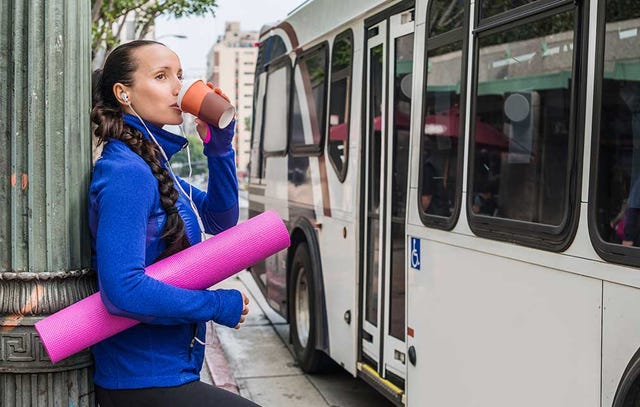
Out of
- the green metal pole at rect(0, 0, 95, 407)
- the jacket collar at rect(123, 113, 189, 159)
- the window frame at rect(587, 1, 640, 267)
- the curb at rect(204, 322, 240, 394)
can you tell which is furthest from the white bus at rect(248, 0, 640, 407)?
the green metal pole at rect(0, 0, 95, 407)

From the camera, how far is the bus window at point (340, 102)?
6.52m

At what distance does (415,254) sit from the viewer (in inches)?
199

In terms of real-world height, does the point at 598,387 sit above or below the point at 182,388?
below

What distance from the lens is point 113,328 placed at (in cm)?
229

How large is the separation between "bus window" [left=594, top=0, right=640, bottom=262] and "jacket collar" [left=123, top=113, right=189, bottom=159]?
1.61 meters

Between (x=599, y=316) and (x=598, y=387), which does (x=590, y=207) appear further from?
(x=598, y=387)

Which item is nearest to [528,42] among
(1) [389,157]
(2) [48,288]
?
(1) [389,157]

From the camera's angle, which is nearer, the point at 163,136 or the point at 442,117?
the point at 163,136

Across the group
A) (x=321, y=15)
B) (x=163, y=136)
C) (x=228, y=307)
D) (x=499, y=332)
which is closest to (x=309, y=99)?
(x=321, y=15)

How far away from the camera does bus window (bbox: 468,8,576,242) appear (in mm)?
4117

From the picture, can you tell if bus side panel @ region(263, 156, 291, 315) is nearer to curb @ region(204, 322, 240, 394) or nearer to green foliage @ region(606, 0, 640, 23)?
curb @ region(204, 322, 240, 394)

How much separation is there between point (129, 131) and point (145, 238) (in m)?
0.33

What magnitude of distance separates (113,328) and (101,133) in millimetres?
543

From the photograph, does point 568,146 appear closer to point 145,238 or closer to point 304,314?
point 145,238
